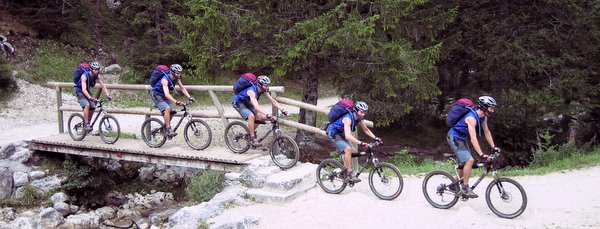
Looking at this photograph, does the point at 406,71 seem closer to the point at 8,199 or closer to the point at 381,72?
the point at 381,72

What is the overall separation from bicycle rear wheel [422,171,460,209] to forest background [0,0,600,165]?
4942mm

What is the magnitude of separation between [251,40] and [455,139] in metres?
7.84

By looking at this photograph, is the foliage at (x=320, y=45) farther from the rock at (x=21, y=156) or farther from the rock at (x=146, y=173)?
the rock at (x=21, y=156)

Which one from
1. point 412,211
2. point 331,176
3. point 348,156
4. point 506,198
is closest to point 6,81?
point 331,176

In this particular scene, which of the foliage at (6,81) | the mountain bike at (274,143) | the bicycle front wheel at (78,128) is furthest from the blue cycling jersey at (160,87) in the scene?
the foliage at (6,81)

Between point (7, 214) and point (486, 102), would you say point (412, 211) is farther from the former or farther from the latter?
point (7, 214)

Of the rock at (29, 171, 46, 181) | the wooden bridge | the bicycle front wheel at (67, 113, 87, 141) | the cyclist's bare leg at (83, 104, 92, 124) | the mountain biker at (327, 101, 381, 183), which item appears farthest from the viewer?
the bicycle front wheel at (67, 113, 87, 141)

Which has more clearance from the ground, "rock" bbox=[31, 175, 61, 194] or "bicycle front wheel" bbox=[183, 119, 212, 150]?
"bicycle front wheel" bbox=[183, 119, 212, 150]

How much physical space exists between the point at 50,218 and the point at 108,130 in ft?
7.22

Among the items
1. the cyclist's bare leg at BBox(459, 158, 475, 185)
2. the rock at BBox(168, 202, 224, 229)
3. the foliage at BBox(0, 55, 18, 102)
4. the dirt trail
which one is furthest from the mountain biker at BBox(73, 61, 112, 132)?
the foliage at BBox(0, 55, 18, 102)

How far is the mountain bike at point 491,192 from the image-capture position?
7.14m

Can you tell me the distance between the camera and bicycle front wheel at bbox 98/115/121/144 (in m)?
11.6

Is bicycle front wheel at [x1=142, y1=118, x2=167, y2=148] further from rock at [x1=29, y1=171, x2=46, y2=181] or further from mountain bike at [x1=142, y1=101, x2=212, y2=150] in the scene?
rock at [x1=29, y1=171, x2=46, y2=181]

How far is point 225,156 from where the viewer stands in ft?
32.7
